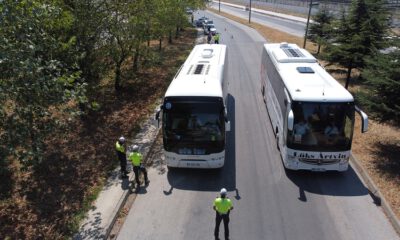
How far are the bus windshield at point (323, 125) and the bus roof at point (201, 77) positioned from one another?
116 inches

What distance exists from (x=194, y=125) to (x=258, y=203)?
3.48 metres

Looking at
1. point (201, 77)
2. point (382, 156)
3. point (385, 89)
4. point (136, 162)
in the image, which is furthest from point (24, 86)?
point (382, 156)

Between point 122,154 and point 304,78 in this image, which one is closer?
point 122,154

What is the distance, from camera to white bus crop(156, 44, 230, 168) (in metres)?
12.8

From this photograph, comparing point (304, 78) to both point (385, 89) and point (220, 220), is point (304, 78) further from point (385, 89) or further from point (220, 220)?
point (220, 220)

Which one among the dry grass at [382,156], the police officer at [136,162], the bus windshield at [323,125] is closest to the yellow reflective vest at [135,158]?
the police officer at [136,162]

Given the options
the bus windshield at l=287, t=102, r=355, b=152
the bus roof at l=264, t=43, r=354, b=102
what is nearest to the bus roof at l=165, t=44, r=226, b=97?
the bus roof at l=264, t=43, r=354, b=102

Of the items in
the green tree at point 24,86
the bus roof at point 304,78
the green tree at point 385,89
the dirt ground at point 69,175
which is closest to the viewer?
the green tree at point 24,86

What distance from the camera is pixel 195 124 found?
12898mm

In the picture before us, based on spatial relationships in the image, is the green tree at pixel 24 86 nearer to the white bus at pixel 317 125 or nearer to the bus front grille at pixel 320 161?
the white bus at pixel 317 125

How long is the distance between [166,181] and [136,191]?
123cm

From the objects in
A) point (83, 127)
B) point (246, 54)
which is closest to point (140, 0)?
point (83, 127)

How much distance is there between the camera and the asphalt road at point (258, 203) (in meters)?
10.7

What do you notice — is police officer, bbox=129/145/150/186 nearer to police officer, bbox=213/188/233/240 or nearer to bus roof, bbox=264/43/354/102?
police officer, bbox=213/188/233/240
